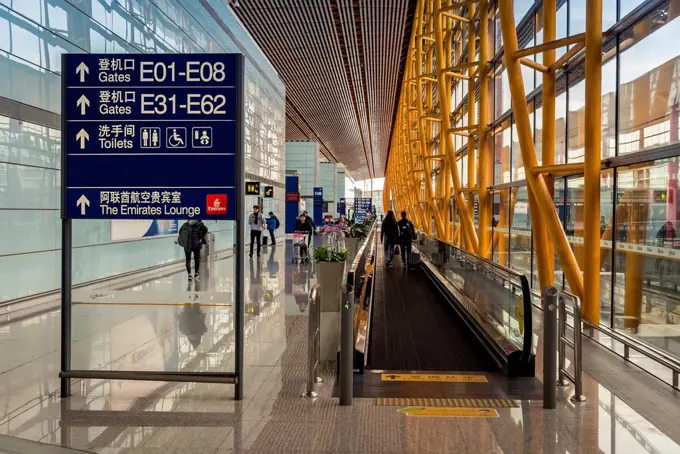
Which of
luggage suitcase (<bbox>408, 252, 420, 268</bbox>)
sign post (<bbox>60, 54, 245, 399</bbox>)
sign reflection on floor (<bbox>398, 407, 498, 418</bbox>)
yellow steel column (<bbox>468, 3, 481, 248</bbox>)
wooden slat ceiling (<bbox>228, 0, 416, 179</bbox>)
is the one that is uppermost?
wooden slat ceiling (<bbox>228, 0, 416, 179</bbox>)

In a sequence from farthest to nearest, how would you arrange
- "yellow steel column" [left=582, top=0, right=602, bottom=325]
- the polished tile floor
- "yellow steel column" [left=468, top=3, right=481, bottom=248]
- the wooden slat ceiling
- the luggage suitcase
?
the wooden slat ceiling
"yellow steel column" [left=468, top=3, right=481, bottom=248]
the luggage suitcase
"yellow steel column" [left=582, top=0, right=602, bottom=325]
the polished tile floor

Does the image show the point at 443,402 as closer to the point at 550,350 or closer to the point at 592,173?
the point at 550,350

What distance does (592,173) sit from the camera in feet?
26.7

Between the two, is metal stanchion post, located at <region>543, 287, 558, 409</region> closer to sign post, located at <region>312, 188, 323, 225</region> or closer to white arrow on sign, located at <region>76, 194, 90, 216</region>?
white arrow on sign, located at <region>76, 194, 90, 216</region>

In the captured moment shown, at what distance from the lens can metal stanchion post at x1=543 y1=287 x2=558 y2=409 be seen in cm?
471

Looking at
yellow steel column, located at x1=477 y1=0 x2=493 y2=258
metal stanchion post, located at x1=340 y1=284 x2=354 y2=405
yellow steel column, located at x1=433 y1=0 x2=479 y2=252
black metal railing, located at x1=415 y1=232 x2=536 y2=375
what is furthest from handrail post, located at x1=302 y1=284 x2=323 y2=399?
yellow steel column, located at x1=433 y1=0 x2=479 y2=252

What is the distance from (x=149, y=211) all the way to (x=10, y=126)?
20.8 ft

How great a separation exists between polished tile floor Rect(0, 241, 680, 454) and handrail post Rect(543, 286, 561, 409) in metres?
0.13

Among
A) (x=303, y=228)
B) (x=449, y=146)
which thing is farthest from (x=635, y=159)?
(x=303, y=228)

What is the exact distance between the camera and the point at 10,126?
9.74 meters

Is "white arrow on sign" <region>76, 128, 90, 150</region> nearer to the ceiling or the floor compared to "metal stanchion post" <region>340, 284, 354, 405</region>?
nearer to the ceiling

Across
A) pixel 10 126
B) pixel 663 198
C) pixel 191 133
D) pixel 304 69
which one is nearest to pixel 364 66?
pixel 304 69

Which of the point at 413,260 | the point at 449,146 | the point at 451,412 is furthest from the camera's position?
the point at 449,146

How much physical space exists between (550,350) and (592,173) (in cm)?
418
